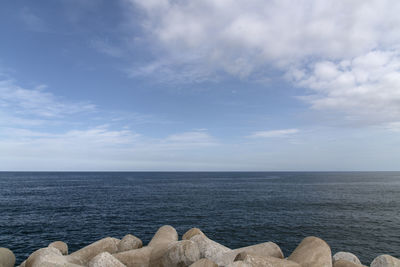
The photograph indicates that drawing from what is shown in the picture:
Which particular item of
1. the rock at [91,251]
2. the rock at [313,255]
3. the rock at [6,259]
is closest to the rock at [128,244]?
the rock at [91,251]

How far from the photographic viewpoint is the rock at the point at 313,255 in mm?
10250

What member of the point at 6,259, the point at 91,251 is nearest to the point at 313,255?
the point at 91,251

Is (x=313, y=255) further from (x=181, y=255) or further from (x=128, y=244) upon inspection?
(x=128, y=244)

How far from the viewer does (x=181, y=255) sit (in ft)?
35.5

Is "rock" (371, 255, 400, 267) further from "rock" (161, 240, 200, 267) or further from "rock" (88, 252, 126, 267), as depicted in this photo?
"rock" (88, 252, 126, 267)

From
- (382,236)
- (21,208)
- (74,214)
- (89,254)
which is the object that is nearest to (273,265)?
(89,254)

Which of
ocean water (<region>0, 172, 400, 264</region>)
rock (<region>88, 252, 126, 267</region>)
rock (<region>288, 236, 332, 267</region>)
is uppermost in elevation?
rock (<region>288, 236, 332, 267</region>)

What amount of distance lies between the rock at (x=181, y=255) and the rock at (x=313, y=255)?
4.31m

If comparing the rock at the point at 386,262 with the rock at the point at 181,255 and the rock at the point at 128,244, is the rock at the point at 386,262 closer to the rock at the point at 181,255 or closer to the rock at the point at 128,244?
the rock at the point at 181,255

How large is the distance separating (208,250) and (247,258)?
4133mm

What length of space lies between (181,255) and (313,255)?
5.53 m

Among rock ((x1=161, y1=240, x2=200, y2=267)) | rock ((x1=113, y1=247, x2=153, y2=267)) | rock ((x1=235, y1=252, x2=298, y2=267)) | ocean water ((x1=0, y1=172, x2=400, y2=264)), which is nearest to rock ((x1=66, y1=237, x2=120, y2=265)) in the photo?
rock ((x1=113, y1=247, x2=153, y2=267))

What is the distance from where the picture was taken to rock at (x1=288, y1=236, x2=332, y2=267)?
1025cm

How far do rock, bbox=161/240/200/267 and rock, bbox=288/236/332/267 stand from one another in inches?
170
